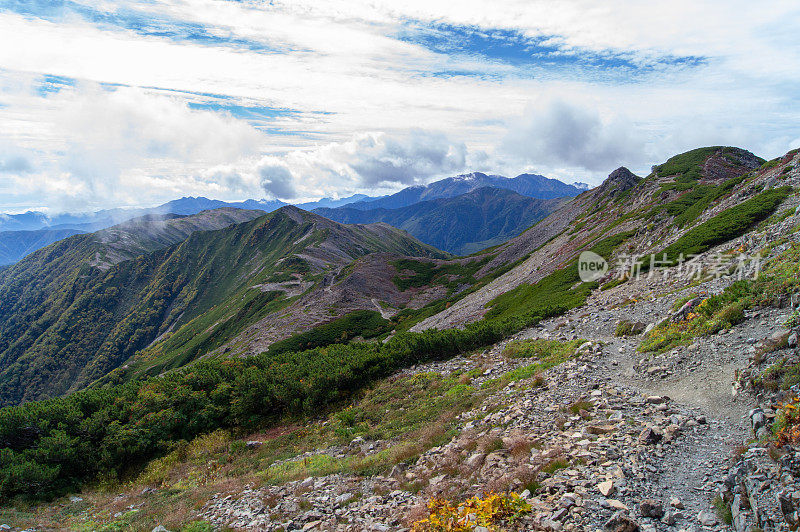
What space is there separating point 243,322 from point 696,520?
145796 mm

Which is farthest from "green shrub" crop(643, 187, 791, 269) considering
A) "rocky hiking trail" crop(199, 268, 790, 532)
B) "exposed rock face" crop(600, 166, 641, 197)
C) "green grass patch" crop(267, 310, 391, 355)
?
"exposed rock face" crop(600, 166, 641, 197)

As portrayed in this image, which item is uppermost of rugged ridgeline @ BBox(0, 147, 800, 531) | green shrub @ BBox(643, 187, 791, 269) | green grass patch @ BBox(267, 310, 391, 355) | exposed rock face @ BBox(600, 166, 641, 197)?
exposed rock face @ BBox(600, 166, 641, 197)

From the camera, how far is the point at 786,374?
10.2 metres

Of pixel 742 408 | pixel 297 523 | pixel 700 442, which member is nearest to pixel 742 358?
pixel 742 408

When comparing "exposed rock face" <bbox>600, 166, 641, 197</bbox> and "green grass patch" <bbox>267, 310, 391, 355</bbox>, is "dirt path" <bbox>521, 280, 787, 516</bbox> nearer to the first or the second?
"green grass patch" <bbox>267, 310, 391, 355</bbox>

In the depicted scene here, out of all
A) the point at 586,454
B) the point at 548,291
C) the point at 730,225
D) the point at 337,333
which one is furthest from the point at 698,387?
the point at 337,333

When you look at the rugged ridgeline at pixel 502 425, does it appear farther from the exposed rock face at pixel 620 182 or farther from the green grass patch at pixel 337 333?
the exposed rock face at pixel 620 182

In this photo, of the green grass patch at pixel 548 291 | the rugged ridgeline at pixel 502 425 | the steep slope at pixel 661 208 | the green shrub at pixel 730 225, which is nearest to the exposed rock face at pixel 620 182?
the steep slope at pixel 661 208

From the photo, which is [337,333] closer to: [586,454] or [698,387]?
[698,387]

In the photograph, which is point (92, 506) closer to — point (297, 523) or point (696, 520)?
point (297, 523)

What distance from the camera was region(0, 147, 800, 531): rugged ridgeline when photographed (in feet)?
29.2

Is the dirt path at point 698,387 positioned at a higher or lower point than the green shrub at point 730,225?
lower

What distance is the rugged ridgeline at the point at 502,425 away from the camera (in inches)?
351

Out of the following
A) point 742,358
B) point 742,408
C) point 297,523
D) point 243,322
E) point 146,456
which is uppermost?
point 742,358
